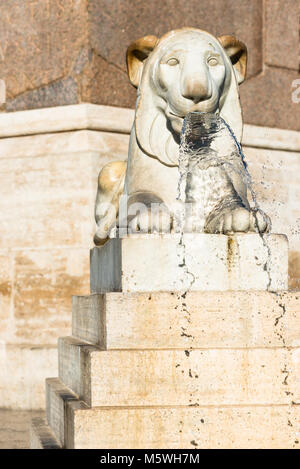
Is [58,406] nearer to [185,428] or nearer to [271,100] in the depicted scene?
[185,428]

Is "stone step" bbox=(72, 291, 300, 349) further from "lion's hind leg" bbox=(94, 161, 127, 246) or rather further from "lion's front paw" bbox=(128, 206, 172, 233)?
"lion's hind leg" bbox=(94, 161, 127, 246)

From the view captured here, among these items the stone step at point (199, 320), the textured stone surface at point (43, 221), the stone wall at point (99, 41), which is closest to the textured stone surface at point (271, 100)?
the stone wall at point (99, 41)

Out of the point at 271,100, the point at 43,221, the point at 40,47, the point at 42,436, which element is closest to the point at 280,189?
the point at 271,100

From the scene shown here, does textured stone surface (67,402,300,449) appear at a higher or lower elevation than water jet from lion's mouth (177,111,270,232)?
lower

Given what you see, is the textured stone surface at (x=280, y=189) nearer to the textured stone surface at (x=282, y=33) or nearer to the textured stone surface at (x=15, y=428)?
the textured stone surface at (x=282, y=33)

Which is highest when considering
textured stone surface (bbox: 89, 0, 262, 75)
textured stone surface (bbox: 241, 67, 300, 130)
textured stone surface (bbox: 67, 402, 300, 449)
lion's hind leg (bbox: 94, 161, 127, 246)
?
textured stone surface (bbox: 89, 0, 262, 75)

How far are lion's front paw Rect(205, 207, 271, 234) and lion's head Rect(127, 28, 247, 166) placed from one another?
701 millimetres

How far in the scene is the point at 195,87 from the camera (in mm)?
5172

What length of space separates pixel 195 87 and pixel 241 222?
89 cm

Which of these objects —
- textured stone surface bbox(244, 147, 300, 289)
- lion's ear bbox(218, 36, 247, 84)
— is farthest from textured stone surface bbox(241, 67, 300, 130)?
lion's ear bbox(218, 36, 247, 84)

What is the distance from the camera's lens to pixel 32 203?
8.48 metres

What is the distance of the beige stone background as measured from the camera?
8.22 meters

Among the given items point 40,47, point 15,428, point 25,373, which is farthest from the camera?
point 40,47
